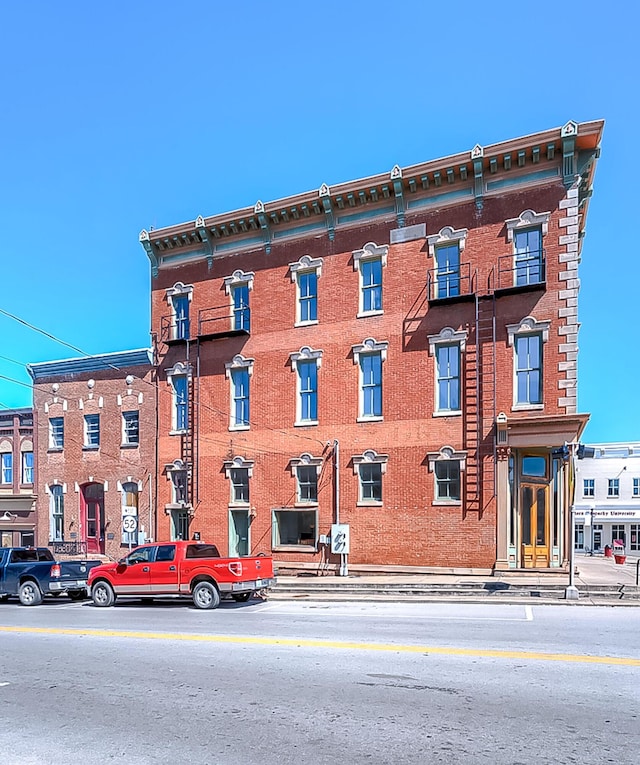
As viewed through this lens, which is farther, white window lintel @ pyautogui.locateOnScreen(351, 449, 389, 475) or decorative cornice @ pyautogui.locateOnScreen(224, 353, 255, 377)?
decorative cornice @ pyautogui.locateOnScreen(224, 353, 255, 377)

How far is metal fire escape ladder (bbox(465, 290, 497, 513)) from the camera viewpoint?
20500 mm

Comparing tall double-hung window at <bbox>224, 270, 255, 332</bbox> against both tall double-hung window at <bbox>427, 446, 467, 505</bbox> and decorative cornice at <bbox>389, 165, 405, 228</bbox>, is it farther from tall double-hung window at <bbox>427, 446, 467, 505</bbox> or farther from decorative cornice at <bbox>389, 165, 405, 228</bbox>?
tall double-hung window at <bbox>427, 446, 467, 505</bbox>

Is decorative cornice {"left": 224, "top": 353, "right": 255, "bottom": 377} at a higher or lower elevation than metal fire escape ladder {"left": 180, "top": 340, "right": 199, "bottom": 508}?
higher

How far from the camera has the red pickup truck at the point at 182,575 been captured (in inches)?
617

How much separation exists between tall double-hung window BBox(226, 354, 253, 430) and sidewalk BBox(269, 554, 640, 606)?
266 inches

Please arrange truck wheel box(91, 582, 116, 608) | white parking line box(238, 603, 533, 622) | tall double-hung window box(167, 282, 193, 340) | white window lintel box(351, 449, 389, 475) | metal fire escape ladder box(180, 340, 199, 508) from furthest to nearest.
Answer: tall double-hung window box(167, 282, 193, 340)
metal fire escape ladder box(180, 340, 199, 508)
white window lintel box(351, 449, 389, 475)
truck wheel box(91, 582, 116, 608)
white parking line box(238, 603, 533, 622)

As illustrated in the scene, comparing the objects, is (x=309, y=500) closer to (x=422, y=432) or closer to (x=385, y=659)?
(x=422, y=432)

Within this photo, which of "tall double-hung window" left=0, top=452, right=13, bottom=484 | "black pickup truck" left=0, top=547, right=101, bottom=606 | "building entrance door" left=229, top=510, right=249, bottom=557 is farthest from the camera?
"tall double-hung window" left=0, top=452, right=13, bottom=484

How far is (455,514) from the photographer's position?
821 inches

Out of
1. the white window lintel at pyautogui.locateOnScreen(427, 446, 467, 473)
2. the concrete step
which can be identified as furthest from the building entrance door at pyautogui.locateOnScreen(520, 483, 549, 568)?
the concrete step

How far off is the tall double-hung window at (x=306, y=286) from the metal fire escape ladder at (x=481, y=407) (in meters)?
6.24

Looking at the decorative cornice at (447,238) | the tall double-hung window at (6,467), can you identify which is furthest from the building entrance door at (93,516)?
the decorative cornice at (447,238)

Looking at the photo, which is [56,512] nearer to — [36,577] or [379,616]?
[36,577]

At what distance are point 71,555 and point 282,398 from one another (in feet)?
41.0
